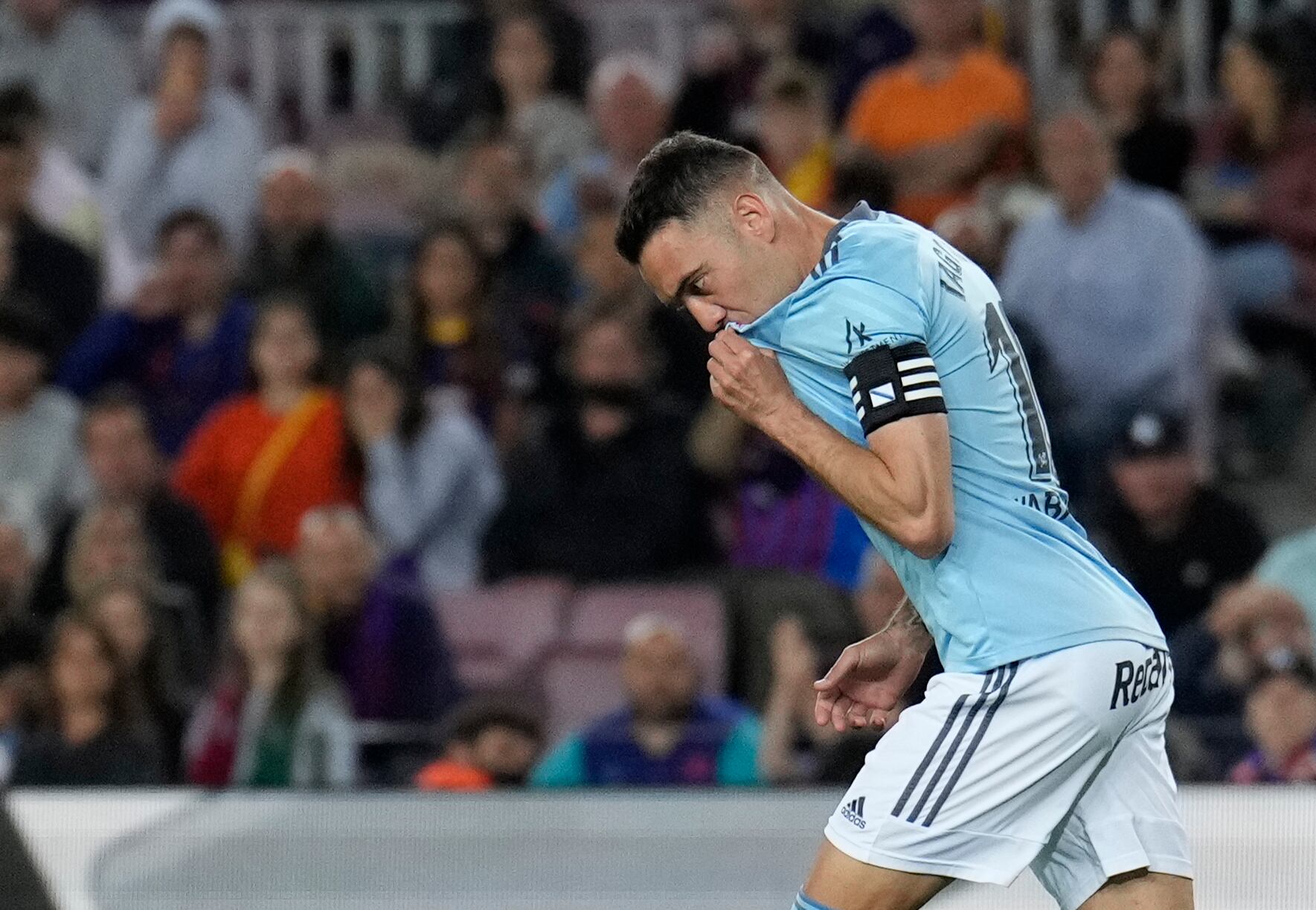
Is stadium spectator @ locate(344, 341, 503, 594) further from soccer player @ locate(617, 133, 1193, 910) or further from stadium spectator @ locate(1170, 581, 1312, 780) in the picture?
soccer player @ locate(617, 133, 1193, 910)

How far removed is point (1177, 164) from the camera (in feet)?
27.1

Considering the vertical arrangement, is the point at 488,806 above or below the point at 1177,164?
below

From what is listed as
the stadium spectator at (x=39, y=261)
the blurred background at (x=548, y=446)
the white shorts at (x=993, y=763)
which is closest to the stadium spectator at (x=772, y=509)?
the blurred background at (x=548, y=446)

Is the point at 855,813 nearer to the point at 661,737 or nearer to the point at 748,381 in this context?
the point at 748,381

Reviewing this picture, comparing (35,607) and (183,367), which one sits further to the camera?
(183,367)

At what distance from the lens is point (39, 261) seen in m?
8.66

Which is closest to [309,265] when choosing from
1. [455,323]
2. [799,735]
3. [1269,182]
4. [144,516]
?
[455,323]

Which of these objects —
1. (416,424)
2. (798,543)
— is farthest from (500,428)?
(798,543)

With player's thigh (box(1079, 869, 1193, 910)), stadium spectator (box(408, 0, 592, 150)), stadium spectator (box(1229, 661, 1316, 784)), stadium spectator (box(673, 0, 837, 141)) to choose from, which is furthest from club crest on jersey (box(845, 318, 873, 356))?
stadium spectator (box(408, 0, 592, 150))

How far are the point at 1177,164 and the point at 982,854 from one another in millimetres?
5419

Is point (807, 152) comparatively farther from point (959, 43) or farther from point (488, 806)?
point (488, 806)

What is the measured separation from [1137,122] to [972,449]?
530cm

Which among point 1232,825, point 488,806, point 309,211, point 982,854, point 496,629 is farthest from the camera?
point 309,211

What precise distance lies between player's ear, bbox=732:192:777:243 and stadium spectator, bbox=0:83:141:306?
18.8ft
